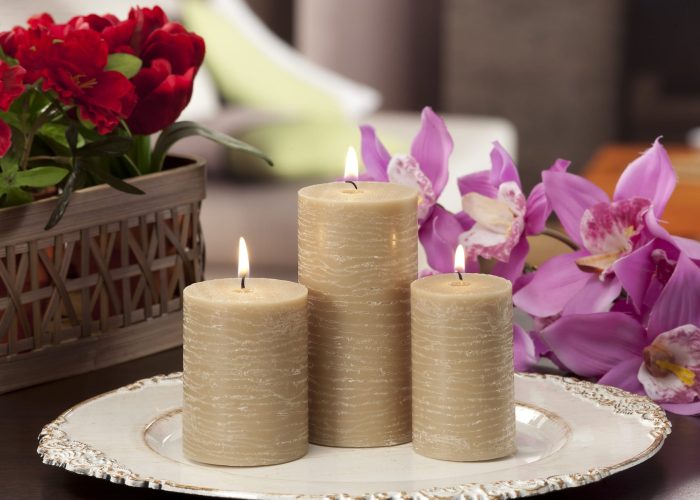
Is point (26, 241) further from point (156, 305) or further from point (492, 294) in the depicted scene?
point (492, 294)

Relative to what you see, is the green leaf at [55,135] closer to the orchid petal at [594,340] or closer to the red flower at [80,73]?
the red flower at [80,73]

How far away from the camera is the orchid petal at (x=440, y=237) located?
90cm

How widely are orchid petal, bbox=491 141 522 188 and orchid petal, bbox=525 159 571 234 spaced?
19mm

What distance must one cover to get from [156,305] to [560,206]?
0.34m

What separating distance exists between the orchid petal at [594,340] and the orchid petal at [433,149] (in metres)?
0.14

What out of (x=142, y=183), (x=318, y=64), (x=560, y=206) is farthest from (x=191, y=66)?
(x=318, y=64)

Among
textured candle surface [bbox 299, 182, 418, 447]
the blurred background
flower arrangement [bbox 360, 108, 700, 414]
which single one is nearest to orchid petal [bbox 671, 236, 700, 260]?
flower arrangement [bbox 360, 108, 700, 414]

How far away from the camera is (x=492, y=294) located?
2.25 feet

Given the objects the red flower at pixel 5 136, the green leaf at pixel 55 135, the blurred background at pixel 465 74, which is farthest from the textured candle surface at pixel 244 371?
the blurred background at pixel 465 74

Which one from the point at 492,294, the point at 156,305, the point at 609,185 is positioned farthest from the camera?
the point at 609,185

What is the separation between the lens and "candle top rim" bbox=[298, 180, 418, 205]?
0.70 meters

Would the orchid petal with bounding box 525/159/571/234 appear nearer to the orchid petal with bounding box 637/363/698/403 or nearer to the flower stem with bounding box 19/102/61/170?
the orchid petal with bounding box 637/363/698/403

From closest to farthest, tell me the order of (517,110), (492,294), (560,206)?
(492,294), (560,206), (517,110)

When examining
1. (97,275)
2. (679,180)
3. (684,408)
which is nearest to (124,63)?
(97,275)
